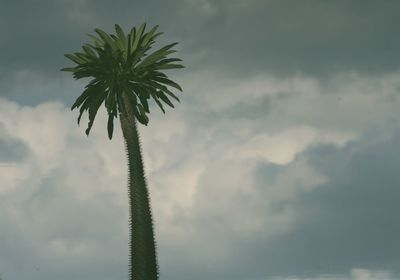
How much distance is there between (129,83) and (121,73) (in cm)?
74

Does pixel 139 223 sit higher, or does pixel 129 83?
pixel 129 83

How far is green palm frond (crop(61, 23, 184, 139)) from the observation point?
41.7 m

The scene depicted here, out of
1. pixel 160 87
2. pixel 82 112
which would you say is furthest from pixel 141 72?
pixel 82 112

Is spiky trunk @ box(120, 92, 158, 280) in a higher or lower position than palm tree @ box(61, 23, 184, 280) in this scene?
lower

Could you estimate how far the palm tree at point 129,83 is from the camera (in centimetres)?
3916

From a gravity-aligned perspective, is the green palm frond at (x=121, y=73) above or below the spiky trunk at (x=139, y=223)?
above

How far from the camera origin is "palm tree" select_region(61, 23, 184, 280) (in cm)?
3916

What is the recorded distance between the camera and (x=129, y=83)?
42062 millimetres

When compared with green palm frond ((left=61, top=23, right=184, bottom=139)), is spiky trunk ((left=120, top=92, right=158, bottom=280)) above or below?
below

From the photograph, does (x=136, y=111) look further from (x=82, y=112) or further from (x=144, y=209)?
(x=144, y=209)

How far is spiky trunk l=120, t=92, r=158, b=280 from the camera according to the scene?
37.4 metres

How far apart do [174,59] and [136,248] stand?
40.2ft

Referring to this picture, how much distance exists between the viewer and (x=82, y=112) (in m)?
43.8

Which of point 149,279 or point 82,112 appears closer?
point 149,279
